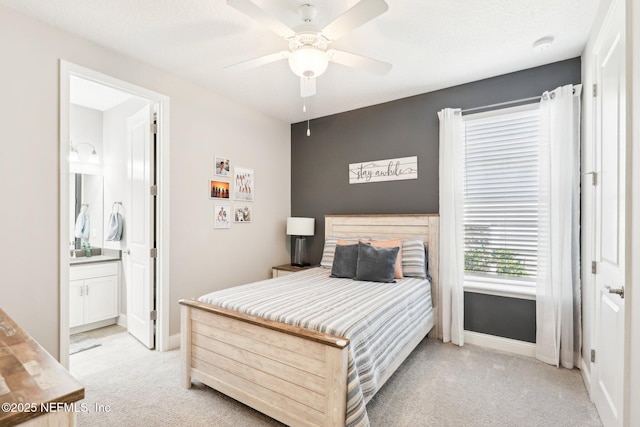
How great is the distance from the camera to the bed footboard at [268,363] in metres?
1.68

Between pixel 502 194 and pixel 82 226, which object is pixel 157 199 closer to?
pixel 82 226

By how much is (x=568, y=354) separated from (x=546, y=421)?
97 centimetres

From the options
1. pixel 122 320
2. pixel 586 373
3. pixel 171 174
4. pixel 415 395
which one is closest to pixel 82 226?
pixel 122 320

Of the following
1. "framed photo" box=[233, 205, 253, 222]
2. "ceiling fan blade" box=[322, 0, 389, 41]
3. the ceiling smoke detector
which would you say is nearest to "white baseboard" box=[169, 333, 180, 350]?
"framed photo" box=[233, 205, 253, 222]

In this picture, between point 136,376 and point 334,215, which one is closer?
point 136,376

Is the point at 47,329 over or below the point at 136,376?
over

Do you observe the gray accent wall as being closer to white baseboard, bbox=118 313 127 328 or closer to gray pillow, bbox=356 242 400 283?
gray pillow, bbox=356 242 400 283

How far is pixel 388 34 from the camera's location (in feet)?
7.91

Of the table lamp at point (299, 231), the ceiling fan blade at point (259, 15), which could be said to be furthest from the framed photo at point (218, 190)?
the ceiling fan blade at point (259, 15)

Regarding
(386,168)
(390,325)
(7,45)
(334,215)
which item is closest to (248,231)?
(334,215)

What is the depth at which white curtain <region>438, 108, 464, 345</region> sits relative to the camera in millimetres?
3191

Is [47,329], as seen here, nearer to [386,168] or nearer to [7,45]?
[7,45]

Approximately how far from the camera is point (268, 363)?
1.95 meters

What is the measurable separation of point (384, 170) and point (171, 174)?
2392 mm
